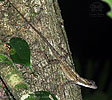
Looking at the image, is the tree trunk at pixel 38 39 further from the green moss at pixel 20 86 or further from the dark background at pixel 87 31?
the dark background at pixel 87 31

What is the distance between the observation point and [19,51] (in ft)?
4.48

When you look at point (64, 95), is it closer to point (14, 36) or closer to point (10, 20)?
point (14, 36)

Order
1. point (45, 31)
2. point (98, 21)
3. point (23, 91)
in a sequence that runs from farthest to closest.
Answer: point (98, 21) < point (45, 31) < point (23, 91)

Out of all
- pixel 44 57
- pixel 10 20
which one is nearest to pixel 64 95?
pixel 44 57

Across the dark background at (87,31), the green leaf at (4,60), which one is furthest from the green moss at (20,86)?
the dark background at (87,31)

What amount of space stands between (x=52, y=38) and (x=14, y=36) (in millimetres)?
287

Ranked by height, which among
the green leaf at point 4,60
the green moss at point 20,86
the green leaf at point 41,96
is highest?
the green leaf at point 4,60

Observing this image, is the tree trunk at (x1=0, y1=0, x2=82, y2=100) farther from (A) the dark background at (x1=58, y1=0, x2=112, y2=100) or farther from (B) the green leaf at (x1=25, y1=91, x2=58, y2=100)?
(A) the dark background at (x1=58, y1=0, x2=112, y2=100)

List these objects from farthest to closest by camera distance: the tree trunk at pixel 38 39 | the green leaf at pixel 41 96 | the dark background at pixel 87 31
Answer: the dark background at pixel 87 31
the tree trunk at pixel 38 39
the green leaf at pixel 41 96

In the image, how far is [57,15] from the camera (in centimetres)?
173

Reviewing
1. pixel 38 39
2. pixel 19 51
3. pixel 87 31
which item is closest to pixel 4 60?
pixel 19 51

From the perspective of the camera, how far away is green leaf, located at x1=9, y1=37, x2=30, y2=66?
136 centimetres

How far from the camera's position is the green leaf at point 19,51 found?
136 centimetres

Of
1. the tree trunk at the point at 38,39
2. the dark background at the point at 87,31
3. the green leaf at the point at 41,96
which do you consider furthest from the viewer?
the dark background at the point at 87,31
